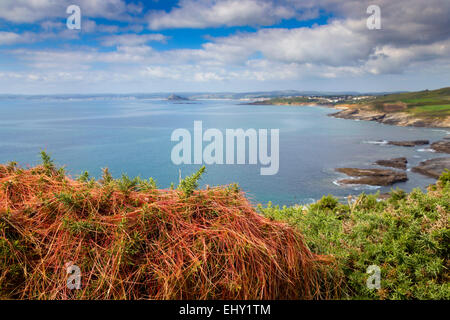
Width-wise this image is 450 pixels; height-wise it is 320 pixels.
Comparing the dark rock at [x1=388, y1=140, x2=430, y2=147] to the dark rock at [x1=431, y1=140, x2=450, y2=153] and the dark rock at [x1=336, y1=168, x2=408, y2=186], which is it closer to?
the dark rock at [x1=431, y1=140, x2=450, y2=153]

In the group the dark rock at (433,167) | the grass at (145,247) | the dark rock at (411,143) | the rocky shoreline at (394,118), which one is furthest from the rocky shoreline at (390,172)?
the rocky shoreline at (394,118)

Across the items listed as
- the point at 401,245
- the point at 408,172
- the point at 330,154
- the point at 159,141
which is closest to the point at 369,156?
the point at 330,154

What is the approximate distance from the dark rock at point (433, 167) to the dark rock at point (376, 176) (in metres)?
4.63

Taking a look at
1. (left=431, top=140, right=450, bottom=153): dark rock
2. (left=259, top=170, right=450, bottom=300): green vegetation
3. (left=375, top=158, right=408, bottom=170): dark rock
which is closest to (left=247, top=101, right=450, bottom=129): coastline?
(left=431, top=140, right=450, bottom=153): dark rock

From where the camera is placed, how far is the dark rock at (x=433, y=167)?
50.6 m

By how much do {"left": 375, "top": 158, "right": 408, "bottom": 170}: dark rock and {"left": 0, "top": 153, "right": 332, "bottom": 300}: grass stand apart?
2343 inches

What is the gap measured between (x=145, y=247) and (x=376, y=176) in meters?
52.3

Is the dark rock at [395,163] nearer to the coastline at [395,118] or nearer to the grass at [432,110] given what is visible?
the coastline at [395,118]

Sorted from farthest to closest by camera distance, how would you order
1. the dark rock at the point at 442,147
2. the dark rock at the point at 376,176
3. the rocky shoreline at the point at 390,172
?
the dark rock at the point at 442,147 < the rocky shoreline at the point at 390,172 < the dark rock at the point at 376,176

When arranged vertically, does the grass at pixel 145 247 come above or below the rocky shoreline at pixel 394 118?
below

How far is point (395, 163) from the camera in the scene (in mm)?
57250

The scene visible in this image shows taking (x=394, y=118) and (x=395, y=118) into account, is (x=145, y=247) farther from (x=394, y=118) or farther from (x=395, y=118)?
(x=394, y=118)

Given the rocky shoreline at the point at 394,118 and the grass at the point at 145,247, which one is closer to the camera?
the grass at the point at 145,247

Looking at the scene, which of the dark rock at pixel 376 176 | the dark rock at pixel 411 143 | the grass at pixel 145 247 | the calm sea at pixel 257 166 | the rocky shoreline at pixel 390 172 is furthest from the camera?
the dark rock at pixel 411 143
